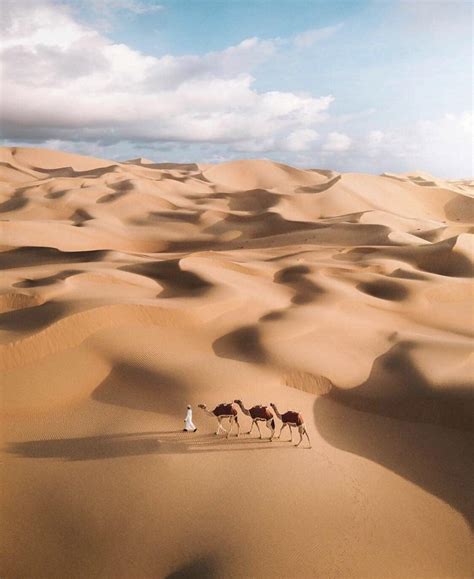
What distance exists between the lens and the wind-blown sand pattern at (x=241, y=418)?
13.7ft

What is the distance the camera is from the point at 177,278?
38.2 feet

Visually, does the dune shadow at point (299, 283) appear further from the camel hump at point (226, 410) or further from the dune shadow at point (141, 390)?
the camel hump at point (226, 410)

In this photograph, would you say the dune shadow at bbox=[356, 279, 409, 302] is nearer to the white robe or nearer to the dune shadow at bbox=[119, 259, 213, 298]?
the dune shadow at bbox=[119, 259, 213, 298]

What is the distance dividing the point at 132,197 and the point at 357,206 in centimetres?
1394

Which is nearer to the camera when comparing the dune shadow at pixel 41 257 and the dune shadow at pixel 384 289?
the dune shadow at pixel 384 289

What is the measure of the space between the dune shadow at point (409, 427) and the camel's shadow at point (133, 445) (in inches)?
45.1

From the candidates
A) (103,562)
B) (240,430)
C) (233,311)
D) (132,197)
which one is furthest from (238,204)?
(103,562)

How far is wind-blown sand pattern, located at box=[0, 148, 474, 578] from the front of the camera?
Result: 13.7 ft

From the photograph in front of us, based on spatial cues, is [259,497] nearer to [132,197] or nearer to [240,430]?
[240,430]

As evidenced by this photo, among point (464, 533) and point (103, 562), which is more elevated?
point (103, 562)

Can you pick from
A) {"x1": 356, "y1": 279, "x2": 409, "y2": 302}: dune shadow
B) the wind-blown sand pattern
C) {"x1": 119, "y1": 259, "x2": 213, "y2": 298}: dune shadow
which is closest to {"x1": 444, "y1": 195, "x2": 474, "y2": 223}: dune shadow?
the wind-blown sand pattern

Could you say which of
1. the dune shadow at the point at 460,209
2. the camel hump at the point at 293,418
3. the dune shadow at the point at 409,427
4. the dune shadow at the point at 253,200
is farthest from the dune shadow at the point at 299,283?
the dune shadow at the point at 460,209

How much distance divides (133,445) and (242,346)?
3.12 m

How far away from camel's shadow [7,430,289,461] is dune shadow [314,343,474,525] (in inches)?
45.1
